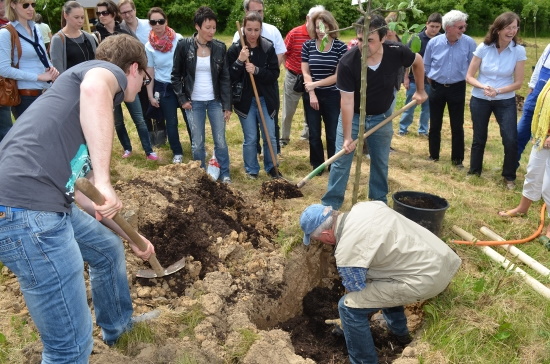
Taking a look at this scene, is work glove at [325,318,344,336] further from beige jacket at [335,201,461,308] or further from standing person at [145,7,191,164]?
standing person at [145,7,191,164]

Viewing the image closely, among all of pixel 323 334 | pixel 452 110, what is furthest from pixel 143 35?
pixel 323 334

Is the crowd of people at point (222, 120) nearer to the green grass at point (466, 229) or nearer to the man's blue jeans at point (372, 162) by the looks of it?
the man's blue jeans at point (372, 162)

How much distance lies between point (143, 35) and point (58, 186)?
16.7ft

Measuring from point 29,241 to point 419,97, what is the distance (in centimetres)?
395

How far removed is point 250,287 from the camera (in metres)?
3.73

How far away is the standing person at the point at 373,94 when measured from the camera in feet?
14.1

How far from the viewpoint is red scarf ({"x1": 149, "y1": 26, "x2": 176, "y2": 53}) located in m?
6.07

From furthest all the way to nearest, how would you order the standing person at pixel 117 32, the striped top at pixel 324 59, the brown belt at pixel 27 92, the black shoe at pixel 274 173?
the standing person at pixel 117 32 → the black shoe at pixel 274 173 → the striped top at pixel 324 59 → the brown belt at pixel 27 92

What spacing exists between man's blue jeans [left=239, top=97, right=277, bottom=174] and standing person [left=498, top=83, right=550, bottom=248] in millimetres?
2910

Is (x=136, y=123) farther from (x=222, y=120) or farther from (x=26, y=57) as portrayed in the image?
(x=26, y=57)

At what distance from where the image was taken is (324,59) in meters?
5.65

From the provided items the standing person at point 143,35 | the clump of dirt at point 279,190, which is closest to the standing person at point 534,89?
the clump of dirt at point 279,190

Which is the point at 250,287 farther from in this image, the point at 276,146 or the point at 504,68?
the point at 504,68

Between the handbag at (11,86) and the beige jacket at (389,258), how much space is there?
390 centimetres
